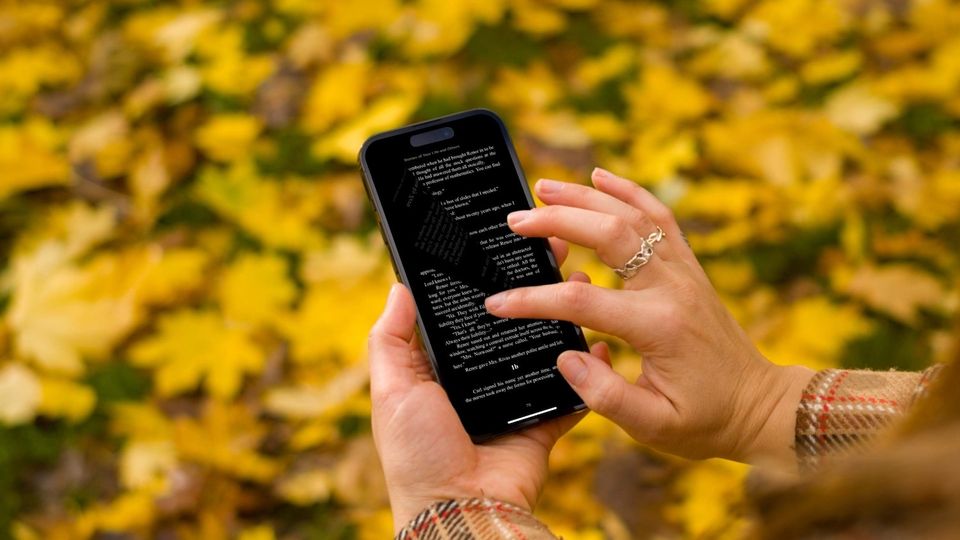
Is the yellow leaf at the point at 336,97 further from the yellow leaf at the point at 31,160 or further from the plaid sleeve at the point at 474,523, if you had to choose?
the plaid sleeve at the point at 474,523

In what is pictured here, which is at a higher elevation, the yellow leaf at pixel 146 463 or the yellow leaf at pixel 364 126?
the yellow leaf at pixel 364 126

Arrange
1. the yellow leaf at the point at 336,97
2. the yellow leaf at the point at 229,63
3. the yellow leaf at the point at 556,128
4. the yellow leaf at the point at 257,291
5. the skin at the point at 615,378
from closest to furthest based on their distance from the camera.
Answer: the skin at the point at 615,378, the yellow leaf at the point at 257,291, the yellow leaf at the point at 556,128, the yellow leaf at the point at 336,97, the yellow leaf at the point at 229,63

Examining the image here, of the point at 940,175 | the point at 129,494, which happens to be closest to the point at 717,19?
the point at 940,175

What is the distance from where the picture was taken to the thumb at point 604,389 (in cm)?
106

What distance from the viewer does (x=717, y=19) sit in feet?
8.15

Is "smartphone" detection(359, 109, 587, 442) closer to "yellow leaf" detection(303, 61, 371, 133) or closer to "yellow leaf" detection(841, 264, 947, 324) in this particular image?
"yellow leaf" detection(841, 264, 947, 324)

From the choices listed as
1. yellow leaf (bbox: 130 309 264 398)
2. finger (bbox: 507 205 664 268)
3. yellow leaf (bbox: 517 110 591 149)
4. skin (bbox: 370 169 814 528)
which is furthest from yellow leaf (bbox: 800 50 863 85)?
yellow leaf (bbox: 130 309 264 398)

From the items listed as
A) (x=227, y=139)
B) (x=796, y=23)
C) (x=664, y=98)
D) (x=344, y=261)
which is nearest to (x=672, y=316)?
(x=344, y=261)

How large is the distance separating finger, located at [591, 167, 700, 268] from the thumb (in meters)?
0.22

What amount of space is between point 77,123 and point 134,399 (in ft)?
3.39

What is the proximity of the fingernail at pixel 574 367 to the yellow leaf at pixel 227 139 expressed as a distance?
1444 millimetres

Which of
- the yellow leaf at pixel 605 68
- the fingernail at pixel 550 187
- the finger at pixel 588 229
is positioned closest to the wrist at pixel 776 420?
the finger at pixel 588 229

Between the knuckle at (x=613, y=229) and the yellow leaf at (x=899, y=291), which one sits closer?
the knuckle at (x=613, y=229)

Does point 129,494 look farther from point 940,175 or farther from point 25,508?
point 940,175
